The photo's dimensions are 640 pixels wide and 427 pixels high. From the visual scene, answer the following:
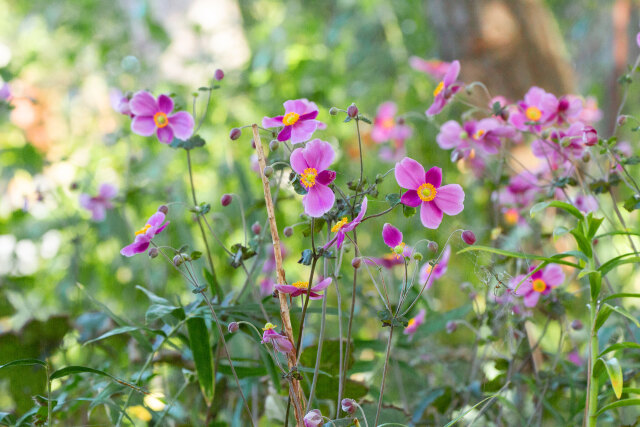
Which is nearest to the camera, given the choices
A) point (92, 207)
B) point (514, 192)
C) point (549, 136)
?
point (549, 136)

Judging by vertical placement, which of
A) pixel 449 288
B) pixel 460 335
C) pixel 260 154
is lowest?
pixel 460 335

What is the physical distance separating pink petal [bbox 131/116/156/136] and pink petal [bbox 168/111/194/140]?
0.03 m

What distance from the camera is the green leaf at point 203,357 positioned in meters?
0.69

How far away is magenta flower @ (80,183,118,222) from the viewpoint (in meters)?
1.25

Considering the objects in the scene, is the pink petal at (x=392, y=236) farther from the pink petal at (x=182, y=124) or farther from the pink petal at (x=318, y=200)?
the pink petal at (x=182, y=124)

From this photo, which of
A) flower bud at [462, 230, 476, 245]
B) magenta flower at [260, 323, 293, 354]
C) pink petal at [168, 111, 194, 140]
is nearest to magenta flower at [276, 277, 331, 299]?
magenta flower at [260, 323, 293, 354]

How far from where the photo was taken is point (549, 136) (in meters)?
0.79

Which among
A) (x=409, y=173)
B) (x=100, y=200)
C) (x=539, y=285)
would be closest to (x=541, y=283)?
(x=539, y=285)

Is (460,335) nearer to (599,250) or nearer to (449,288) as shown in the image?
(449,288)

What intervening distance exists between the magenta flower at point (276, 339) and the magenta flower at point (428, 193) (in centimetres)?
17

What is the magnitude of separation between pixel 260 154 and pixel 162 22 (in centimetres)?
180

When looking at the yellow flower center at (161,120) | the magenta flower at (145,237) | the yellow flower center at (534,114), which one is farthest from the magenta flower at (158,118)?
the yellow flower center at (534,114)

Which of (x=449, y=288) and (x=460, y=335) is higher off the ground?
(x=449, y=288)

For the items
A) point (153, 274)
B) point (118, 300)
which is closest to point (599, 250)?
point (153, 274)
